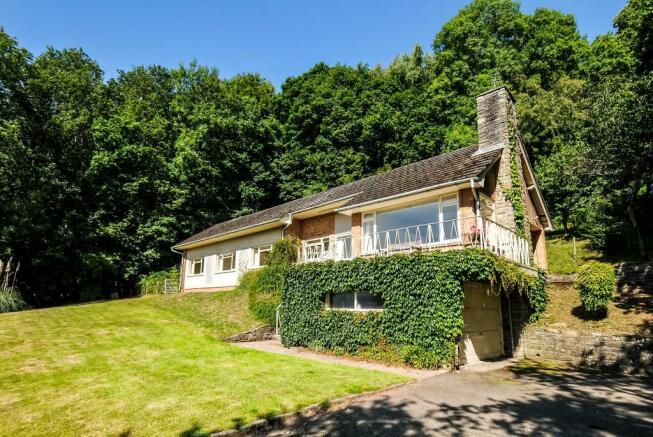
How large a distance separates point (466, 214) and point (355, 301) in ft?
15.7

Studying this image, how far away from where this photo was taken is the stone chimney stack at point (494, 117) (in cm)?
1481

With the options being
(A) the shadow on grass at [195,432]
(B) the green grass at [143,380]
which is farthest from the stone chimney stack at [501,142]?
(A) the shadow on grass at [195,432]

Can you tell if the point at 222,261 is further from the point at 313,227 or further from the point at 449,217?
the point at 449,217

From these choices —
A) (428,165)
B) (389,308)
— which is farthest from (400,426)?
(428,165)

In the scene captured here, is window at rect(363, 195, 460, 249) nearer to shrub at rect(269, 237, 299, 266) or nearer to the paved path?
the paved path

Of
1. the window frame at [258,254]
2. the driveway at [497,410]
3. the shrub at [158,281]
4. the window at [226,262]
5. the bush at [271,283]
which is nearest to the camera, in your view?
the driveway at [497,410]

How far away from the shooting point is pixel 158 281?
30344 mm

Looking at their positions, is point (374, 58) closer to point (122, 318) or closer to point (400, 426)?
point (122, 318)

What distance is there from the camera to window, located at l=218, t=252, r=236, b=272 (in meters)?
23.5

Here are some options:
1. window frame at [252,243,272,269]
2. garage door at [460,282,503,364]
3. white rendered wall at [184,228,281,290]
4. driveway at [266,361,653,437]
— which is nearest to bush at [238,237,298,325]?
white rendered wall at [184,228,281,290]

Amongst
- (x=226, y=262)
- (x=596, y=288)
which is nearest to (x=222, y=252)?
(x=226, y=262)

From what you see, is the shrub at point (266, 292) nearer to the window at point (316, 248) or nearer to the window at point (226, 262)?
the window at point (316, 248)

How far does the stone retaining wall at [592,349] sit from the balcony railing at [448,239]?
263 centimetres

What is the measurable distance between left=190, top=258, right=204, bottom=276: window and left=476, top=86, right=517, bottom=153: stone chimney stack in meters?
19.8
